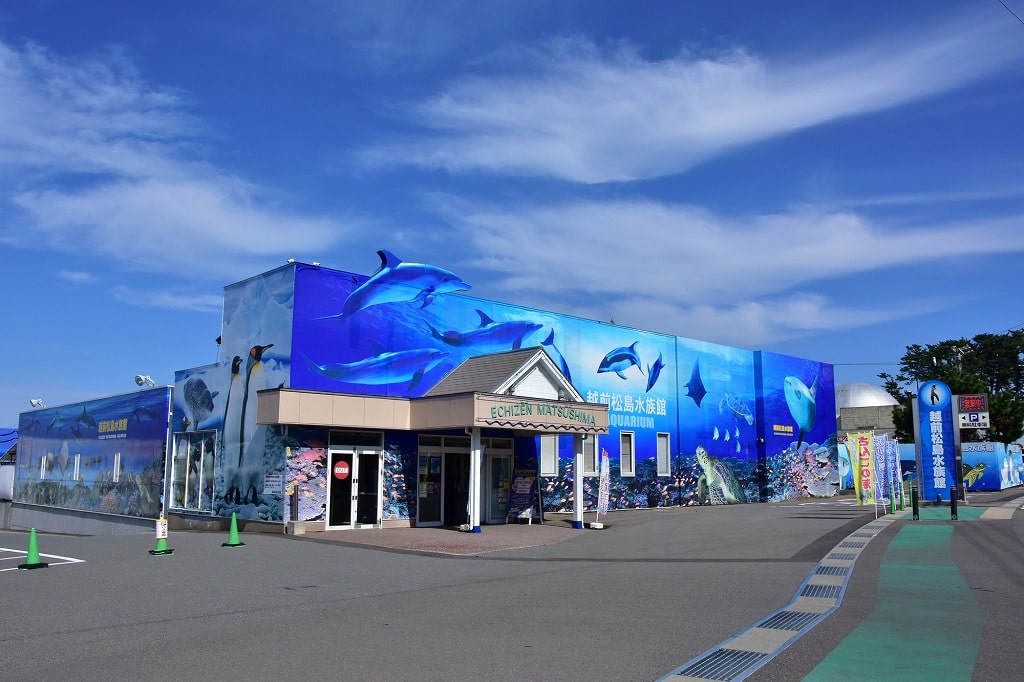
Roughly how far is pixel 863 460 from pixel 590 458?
930 cm

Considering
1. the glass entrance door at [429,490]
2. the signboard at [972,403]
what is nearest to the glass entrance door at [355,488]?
the glass entrance door at [429,490]

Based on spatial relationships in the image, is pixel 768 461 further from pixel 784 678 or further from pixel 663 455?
pixel 784 678

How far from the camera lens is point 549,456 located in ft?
91.0

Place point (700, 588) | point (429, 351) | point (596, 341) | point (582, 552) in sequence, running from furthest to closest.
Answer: point (596, 341) → point (429, 351) → point (582, 552) → point (700, 588)

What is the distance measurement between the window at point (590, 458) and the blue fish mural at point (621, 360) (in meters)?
2.69

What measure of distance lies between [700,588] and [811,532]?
32.3ft

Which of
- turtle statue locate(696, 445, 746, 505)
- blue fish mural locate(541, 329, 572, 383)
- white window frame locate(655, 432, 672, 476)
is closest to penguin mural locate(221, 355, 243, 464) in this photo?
blue fish mural locate(541, 329, 572, 383)

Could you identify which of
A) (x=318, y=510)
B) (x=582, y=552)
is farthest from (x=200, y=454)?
(x=582, y=552)

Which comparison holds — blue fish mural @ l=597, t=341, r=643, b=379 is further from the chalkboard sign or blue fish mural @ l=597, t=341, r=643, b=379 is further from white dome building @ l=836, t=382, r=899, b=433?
white dome building @ l=836, t=382, r=899, b=433

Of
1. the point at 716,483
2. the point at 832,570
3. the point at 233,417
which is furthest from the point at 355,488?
the point at 716,483

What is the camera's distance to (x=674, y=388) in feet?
112

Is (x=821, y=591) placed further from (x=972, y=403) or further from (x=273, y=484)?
(x=972, y=403)

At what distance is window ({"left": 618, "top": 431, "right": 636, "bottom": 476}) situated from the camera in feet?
103

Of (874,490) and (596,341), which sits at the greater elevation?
(596,341)
